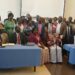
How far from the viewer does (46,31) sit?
7.27m

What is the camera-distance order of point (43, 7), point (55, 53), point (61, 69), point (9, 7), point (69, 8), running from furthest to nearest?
point (69, 8)
point (43, 7)
point (9, 7)
point (55, 53)
point (61, 69)

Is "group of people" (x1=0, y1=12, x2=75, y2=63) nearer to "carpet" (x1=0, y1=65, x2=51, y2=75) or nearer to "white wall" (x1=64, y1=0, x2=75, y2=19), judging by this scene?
"carpet" (x1=0, y1=65, x2=51, y2=75)

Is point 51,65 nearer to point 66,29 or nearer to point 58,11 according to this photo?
point 66,29

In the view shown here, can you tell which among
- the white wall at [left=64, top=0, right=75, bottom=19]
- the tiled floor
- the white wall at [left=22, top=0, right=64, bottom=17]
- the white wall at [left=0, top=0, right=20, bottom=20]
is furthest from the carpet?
the white wall at [left=64, top=0, right=75, bottom=19]

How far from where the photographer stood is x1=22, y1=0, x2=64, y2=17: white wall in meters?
9.38

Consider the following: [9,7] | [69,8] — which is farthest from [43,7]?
[9,7]

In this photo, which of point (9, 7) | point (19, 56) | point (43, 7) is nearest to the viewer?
point (19, 56)

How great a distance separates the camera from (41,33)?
23.7 ft

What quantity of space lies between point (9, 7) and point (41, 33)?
2.62m

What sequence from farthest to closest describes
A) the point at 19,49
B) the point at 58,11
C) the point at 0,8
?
the point at 58,11
the point at 0,8
the point at 19,49

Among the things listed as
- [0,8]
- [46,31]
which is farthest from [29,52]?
[0,8]

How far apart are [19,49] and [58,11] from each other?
4.58 m

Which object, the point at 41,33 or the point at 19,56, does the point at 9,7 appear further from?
the point at 19,56

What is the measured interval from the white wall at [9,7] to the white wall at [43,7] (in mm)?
248
